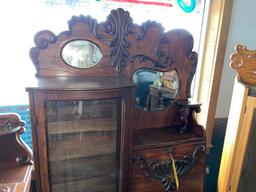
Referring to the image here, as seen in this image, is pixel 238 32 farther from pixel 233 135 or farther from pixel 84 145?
pixel 84 145

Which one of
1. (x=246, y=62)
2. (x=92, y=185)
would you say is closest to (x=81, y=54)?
(x=92, y=185)

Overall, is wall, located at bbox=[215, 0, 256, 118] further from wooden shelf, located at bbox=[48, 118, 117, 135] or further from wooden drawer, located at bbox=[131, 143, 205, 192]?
wooden shelf, located at bbox=[48, 118, 117, 135]

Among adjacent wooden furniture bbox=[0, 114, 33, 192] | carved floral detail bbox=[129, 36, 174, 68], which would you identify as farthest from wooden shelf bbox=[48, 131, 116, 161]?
carved floral detail bbox=[129, 36, 174, 68]

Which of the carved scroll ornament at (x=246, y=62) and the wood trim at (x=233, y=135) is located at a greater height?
the carved scroll ornament at (x=246, y=62)

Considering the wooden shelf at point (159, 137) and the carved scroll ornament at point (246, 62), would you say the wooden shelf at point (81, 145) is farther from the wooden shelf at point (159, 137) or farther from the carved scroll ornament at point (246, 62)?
the carved scroll ornament at point (246, 62)

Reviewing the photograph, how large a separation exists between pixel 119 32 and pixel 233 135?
0.79m

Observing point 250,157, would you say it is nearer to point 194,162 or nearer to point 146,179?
point 194,162

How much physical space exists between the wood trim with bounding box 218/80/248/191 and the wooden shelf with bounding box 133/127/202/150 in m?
0.17

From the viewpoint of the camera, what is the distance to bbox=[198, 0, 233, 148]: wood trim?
5.23 feet

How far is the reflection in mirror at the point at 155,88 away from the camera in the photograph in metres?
1.33

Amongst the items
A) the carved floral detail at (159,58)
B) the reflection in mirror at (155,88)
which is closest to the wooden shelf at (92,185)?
the reflection in mirror at (155,88)

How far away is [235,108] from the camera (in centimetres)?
116

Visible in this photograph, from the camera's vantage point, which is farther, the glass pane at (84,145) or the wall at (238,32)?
the wall at (238,32)

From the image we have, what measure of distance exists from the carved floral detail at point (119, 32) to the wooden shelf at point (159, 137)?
39cm
